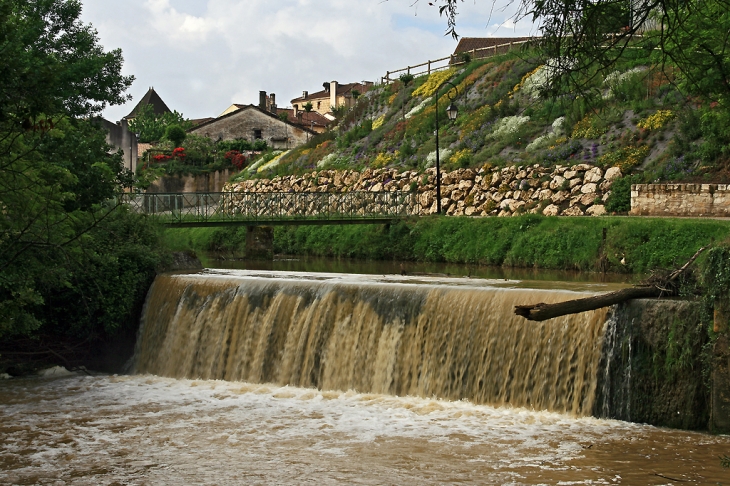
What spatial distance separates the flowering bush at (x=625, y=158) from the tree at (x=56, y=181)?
1621cm

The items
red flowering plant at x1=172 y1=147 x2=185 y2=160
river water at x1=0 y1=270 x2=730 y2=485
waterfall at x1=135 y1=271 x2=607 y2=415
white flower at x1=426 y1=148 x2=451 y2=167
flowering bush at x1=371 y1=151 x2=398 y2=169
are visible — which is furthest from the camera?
red flowering plant at x1=172 y1=147 x2=185 y2=160

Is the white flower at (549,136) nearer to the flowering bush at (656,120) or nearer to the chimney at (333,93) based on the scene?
the flowering bush at (656,120)

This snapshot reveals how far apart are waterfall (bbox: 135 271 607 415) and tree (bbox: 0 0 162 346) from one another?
1.50 m

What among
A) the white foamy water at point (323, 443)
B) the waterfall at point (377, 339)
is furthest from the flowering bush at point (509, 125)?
the white foamy water at point (323, 443)

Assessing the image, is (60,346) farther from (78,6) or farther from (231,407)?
(78,6)

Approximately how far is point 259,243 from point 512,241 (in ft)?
32.6

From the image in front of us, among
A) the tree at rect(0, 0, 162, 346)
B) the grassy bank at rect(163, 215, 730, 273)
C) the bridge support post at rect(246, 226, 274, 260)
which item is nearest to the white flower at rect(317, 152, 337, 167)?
the grassy bank at rect(163, 215, 730, 273)

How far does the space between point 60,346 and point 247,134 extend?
2154 inches

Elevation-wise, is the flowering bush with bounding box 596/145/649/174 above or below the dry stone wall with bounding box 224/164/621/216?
above

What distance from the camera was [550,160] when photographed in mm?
34156

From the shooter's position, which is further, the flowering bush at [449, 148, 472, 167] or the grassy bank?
the flowering bush at [449, 148, 472, 167]

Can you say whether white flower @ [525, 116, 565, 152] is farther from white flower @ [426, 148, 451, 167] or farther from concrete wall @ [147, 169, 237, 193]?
concrete wall @ [147, 169, 237, 193]

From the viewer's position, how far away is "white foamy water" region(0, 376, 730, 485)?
10.8 meters

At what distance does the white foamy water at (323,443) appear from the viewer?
10766 millimetres
